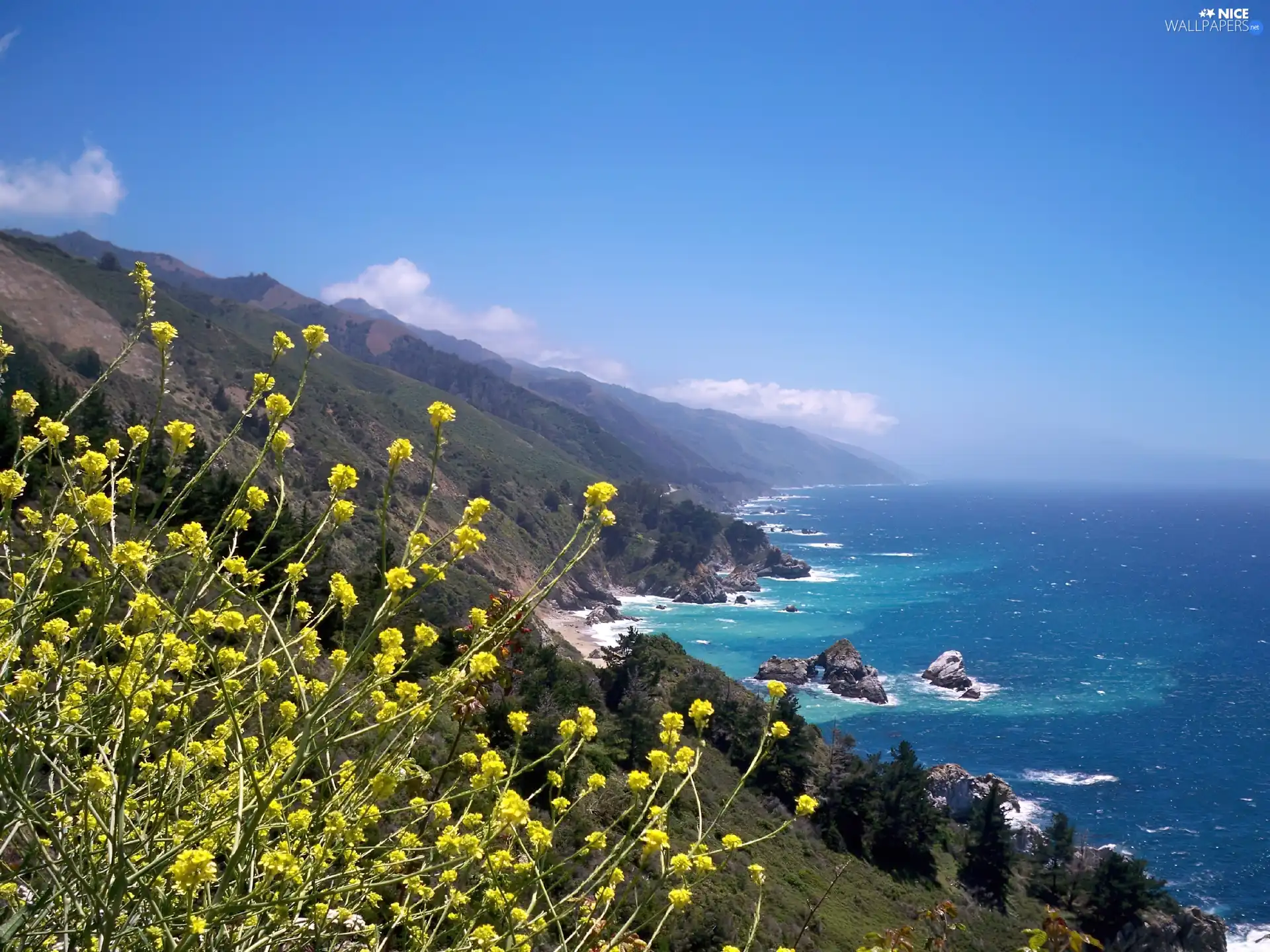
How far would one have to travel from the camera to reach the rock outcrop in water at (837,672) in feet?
172

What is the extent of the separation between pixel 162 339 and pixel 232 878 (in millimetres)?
2038

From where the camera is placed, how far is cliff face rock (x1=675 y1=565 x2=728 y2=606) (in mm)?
85875

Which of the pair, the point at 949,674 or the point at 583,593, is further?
the point at 583,593

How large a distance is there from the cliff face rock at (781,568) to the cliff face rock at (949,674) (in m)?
43.3

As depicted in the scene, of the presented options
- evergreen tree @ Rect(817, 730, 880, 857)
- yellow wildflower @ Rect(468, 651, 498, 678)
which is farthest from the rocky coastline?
yellow wildflower @ Rect(468, 651, 498, 678)

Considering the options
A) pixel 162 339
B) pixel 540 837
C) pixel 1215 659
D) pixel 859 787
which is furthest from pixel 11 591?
pixel 1215 659

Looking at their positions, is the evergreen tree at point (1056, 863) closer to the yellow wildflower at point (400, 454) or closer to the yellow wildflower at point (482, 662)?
the yellow wildflower at point (482, 662)

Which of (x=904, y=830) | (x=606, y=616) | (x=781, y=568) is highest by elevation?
(x=904, y=830)

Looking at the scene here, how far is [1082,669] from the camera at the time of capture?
58.2m

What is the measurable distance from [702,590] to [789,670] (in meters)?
31.6

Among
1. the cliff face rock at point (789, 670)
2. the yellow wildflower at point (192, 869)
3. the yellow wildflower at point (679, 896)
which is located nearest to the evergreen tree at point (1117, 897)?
the yellow wildflower at point (679, 896)

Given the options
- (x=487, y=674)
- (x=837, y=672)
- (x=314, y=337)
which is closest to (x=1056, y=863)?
(x=837, y=672)

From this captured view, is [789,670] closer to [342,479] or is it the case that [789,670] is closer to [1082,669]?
[1082,669]

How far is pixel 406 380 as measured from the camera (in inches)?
5231
